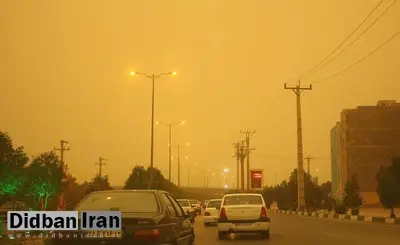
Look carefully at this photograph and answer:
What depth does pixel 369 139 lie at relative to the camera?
328 feet

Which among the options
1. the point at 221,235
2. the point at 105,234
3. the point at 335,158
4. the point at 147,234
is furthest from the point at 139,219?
the point at 335,158

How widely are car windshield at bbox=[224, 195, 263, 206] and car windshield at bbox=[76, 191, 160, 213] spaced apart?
11.6 metres

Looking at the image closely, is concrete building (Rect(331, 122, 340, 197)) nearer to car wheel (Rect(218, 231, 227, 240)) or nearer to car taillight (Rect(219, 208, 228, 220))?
car wheel (Rect(218, 231, 227, 240))

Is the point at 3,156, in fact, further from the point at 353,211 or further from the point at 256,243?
the point at 353,211

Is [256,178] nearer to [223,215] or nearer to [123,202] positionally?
[223,215]

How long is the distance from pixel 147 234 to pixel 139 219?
28 cm

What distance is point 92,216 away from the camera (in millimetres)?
9977

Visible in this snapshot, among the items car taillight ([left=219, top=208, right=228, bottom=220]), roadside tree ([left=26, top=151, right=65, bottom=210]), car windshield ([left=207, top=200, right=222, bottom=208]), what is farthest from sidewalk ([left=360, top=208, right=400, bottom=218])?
car taillight ([left=219, top=208, right=228, bottom=220])

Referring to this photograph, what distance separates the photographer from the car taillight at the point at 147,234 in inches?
377

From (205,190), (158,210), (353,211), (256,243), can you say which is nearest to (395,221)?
(353,211)

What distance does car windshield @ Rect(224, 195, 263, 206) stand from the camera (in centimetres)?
2209

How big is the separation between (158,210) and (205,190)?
156 meters

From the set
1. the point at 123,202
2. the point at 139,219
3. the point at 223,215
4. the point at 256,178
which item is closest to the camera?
the point at 139,219

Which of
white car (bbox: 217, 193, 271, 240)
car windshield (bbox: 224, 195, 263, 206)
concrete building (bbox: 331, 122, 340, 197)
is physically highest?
concrete building (bbox: 331, 122, 340, 197)
